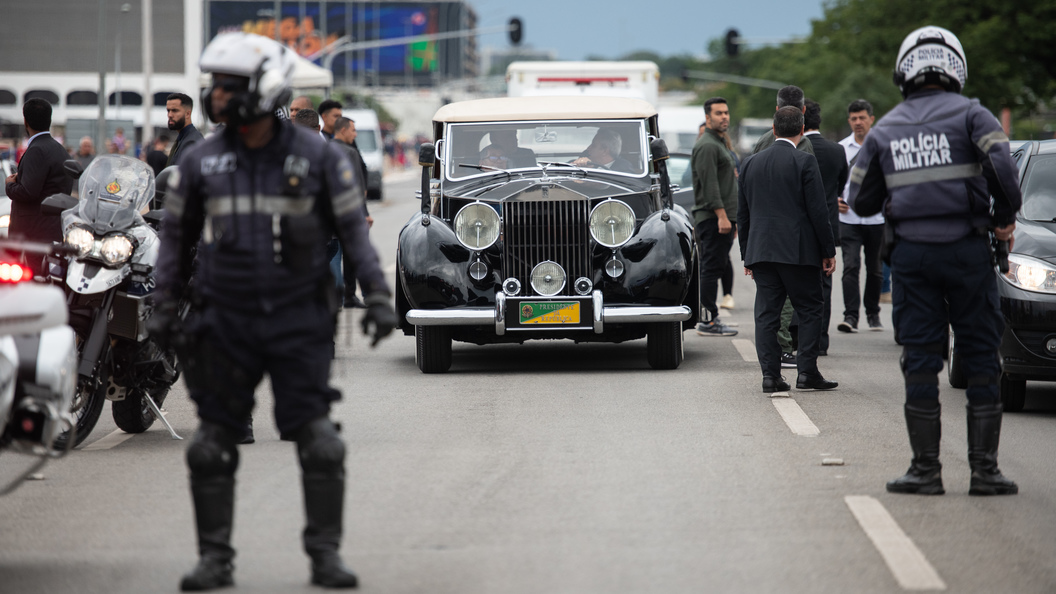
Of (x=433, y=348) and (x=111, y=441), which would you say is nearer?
(x=111, y=441)

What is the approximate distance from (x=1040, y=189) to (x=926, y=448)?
13.1 ft

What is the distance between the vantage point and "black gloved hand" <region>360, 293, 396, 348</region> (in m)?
4.82

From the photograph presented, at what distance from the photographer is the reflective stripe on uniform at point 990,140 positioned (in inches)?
245

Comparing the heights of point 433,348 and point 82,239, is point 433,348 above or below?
below

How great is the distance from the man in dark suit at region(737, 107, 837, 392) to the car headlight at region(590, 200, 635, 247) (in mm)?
1053

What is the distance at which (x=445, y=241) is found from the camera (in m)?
10.3

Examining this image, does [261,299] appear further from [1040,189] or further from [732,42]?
[732,42]

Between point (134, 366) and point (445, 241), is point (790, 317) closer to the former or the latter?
point (445, 241)

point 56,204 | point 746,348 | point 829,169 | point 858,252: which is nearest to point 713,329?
point 746,348

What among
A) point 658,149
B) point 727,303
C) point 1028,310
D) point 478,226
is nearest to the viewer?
point 1028,310

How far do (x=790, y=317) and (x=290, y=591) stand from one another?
6903 mm

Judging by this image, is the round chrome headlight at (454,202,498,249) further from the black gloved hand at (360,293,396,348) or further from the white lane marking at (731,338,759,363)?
the black gloved hand at (360,293,396,348)

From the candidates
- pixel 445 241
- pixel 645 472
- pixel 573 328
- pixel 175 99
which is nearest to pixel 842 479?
pixel 645 472

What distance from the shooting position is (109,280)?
7.50 meters
